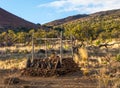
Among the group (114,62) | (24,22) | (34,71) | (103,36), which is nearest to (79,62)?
(114,62)

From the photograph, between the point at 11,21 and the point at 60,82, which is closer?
the point at 60,82

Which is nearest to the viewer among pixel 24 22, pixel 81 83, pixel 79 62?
pixel 81 83

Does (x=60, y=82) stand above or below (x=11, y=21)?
below

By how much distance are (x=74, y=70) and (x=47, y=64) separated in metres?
1.47

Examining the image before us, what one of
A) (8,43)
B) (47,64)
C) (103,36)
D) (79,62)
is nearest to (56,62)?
(47,64)

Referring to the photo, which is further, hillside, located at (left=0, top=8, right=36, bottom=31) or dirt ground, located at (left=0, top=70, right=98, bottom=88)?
hillside, located at (left=0, top=8, right=36, bottom=31)

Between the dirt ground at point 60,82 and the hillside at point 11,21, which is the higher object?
the hillside at point 11,21

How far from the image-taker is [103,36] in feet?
181

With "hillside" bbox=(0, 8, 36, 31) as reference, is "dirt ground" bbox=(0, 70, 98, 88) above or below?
below

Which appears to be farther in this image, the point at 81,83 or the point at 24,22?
the point at 24,22

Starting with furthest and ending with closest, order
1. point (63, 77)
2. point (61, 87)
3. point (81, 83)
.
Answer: point (63, 77)
point (81, 83)
point (61, 87)

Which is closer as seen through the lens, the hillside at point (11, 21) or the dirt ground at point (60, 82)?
the dirt ground at point (60, 82)

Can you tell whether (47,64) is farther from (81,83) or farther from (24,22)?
(24,22)

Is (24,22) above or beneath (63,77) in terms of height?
above
